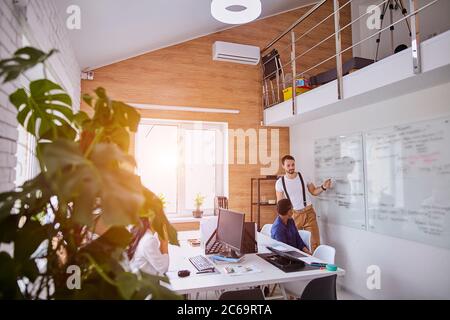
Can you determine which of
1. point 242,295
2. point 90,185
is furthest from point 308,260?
point 90,185

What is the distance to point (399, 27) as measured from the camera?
12.8 ft

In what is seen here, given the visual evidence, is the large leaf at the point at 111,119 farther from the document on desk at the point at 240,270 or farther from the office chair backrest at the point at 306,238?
the office chair backrest at the point at 306,238

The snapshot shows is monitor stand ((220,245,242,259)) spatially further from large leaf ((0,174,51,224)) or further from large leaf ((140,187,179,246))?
large leaf ((0,174,51,224))

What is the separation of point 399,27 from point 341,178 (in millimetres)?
2299

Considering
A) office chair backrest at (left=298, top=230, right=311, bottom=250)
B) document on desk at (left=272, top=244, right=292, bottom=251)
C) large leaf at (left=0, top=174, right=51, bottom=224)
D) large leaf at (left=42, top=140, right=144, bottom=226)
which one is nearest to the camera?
large leaf at (left=42, top=140, right=144, bottom=226)

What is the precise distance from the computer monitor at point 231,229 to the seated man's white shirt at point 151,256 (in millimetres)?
592

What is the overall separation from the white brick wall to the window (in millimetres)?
1906

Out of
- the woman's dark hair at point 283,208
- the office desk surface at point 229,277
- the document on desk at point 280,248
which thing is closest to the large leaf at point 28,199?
the office desk surface at point 229,277

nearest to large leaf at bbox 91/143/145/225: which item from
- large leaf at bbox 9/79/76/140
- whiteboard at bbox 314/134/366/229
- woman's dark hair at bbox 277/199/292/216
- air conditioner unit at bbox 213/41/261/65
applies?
large leaf at bbox 9/79/76/140

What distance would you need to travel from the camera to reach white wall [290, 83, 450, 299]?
2545mm

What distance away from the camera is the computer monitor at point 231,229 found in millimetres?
2289
